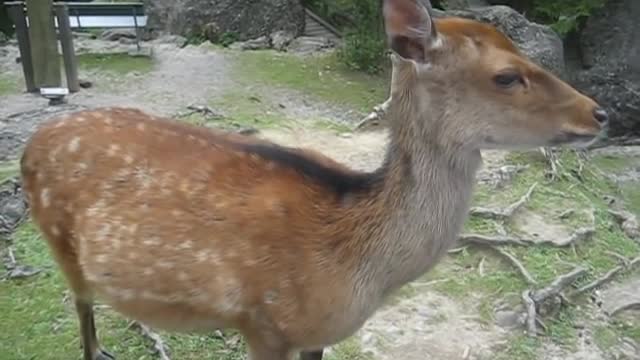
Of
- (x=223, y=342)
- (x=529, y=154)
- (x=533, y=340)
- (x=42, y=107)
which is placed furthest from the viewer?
(x=42, y=107)

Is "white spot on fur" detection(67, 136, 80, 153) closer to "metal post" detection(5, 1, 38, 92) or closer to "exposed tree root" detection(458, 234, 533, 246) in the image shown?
"exposed tree root" detection(458, 234, 533, 246)

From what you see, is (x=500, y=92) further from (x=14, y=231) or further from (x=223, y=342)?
(x=14, y=231)

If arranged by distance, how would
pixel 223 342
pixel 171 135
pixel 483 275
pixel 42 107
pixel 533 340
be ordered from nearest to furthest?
pixel 171 135 < pixel 223 342 < pixel 533 340 < pixel 483 275 < pixel 42 107

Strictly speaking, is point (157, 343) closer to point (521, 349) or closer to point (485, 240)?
point (521, 349)

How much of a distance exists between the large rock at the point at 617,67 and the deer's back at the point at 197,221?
7602 millimetres

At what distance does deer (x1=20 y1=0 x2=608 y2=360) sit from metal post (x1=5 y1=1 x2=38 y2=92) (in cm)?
474

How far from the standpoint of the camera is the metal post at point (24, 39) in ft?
24.7

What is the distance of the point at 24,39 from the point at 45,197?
4.73m

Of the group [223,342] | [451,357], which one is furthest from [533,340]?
[223,342]

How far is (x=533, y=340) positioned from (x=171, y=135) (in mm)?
2180

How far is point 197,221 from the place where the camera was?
2996 millimetres

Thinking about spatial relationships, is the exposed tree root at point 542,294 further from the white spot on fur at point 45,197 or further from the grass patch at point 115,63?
the grass patch at point 115,63

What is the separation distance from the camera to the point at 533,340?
4.43 metres

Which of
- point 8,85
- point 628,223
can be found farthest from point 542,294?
point 8,85
